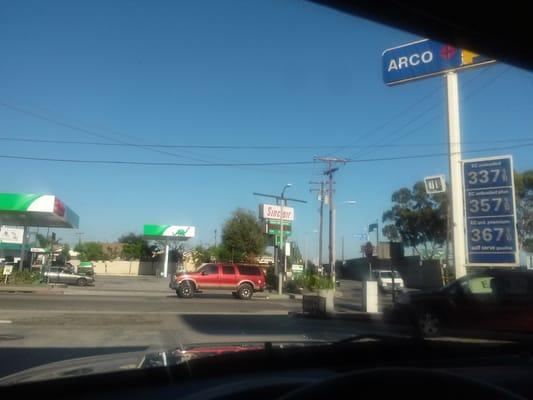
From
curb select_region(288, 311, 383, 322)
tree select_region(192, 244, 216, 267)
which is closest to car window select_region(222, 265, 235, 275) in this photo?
curb select_region(288, 311, 383, 322)

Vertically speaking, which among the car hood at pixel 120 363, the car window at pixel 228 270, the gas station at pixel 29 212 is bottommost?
the car hood at pixel 120 363

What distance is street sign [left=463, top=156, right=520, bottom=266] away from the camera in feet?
40.3

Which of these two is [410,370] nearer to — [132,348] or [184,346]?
[184,346]

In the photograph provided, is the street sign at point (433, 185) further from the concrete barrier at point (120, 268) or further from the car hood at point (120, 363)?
the concrete barrier at point (120, 268)

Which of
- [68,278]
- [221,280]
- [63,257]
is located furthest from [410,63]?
[63,257]

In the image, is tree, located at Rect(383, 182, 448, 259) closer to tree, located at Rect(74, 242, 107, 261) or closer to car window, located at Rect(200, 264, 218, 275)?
car window, located at Rect(200, 264, 218, 275)

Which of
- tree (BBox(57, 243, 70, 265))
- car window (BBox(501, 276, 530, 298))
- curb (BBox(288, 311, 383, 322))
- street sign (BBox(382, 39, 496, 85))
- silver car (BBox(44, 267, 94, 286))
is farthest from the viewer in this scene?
tree (BBox(57, 243, 70, 265))

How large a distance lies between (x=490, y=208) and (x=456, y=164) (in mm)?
1955

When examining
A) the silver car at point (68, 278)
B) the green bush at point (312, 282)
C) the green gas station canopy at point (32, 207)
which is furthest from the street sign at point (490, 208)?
the silver car at point (68, 278)

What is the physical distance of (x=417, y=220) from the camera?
8359 mm

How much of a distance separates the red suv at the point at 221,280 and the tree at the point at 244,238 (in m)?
17.4

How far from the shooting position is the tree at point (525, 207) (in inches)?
413

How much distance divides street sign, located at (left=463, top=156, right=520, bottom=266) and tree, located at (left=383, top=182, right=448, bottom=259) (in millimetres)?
2844

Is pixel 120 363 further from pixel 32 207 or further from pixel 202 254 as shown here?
pixel 202 254
